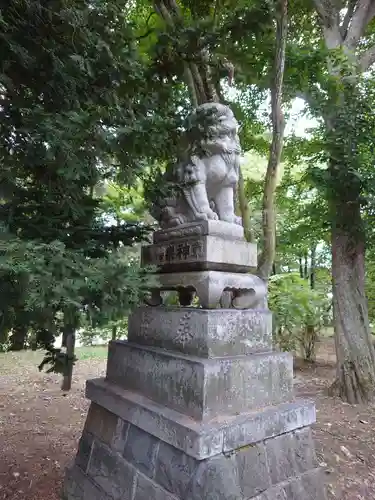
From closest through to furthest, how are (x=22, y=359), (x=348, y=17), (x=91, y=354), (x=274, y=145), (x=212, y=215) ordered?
(x=212, y=215), (x=274, y=145), (x=348, y=17), (x=22, y=359), (x=91, y=354)

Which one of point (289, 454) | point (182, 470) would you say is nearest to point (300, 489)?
point (289, 454)

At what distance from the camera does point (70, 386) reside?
5.38 metres

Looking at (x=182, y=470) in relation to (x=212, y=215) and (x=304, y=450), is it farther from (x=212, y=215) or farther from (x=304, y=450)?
(x=212, y=215)

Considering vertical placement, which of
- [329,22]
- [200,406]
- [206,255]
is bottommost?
[200,406]

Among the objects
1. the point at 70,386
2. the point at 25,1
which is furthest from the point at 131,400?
the point at 70,386

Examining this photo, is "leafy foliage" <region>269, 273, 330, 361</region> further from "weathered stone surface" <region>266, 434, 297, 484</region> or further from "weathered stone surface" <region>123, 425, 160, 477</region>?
"weathered stone surface" <region>123, 425, 160, 477</region>

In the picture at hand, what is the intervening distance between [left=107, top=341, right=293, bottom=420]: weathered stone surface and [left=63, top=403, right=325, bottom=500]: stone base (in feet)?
0.68

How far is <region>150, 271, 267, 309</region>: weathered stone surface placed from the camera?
2.09 metres

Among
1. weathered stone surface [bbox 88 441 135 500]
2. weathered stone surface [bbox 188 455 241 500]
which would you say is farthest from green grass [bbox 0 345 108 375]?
weathered stone surface [bbox 188 455 241 500]

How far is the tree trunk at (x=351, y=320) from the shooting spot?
492 cm

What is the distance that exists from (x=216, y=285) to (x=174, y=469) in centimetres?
99

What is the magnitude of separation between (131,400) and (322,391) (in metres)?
4.17

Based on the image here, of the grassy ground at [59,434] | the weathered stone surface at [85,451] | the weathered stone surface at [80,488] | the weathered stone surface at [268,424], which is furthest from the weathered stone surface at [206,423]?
the grassy ground at [59,434]

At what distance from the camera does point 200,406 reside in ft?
5.93
